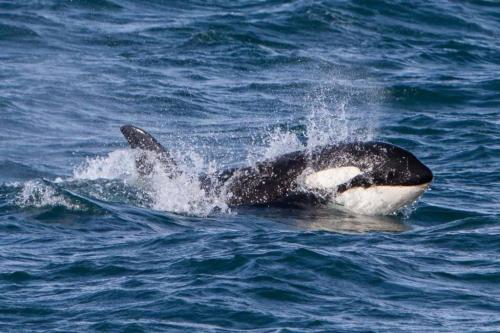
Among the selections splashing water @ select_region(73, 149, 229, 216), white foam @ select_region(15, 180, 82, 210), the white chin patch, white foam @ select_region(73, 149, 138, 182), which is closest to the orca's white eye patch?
the white chin patch

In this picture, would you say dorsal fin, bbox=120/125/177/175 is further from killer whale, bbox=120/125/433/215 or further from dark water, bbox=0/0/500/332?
killer whale, bbox=120/125/433/215

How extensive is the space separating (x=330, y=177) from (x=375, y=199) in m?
0.67

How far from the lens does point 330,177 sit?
16312 millimetres

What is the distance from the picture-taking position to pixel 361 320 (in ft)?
39.1

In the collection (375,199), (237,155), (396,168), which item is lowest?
(237,155)

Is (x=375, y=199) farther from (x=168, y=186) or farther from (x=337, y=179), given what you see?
(x=168, y=186)

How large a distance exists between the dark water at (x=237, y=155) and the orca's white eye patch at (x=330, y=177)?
1.61ft

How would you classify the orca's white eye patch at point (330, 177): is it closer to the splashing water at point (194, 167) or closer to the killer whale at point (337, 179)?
the killer whale at point (337, 179)

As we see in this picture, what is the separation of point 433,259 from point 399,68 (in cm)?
1391

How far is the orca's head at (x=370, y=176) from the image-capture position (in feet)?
52.2

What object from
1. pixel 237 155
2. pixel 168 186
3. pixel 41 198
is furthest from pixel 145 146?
pixel 237 155

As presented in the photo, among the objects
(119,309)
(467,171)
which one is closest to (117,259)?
(119,309)

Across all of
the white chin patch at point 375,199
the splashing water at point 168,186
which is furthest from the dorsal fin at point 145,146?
the white chin patch at point 375,199

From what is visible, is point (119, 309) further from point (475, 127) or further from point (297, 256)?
point (475, 127)
